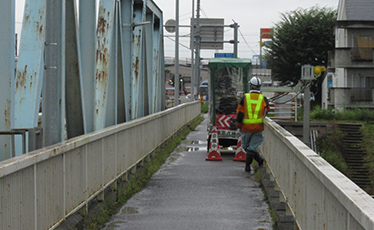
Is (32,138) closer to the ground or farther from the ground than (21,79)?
closer to the ground

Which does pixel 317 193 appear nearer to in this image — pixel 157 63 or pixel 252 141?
pixel 252 141

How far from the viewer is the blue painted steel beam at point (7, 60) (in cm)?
663

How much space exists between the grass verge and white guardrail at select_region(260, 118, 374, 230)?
227 cm

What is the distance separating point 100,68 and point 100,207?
2.82 meters

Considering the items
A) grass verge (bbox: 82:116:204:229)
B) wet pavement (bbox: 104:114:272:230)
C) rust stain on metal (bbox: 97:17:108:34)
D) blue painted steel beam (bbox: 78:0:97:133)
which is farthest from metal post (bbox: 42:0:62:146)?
rust stain on metal (bbox: 97:17:108:34)

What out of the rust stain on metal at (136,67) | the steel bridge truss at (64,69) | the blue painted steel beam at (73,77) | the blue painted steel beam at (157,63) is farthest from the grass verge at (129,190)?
the rust stain on metal at (136,67)

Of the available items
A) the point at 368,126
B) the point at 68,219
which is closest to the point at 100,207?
the point at 68,219

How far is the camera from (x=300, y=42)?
2418 inches

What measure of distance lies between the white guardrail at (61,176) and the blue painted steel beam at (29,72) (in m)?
0.57

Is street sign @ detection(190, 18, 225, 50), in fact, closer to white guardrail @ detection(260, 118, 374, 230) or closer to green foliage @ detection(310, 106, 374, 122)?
green foliage @ detection(310, 106, 374, 122)

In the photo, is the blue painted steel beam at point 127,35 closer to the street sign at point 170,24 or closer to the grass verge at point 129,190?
the grass verge at point 129,190

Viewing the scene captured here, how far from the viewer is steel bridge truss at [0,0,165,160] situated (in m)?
6.95

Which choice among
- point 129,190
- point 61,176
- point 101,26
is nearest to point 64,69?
point 61,176

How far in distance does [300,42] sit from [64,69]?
54.8m
